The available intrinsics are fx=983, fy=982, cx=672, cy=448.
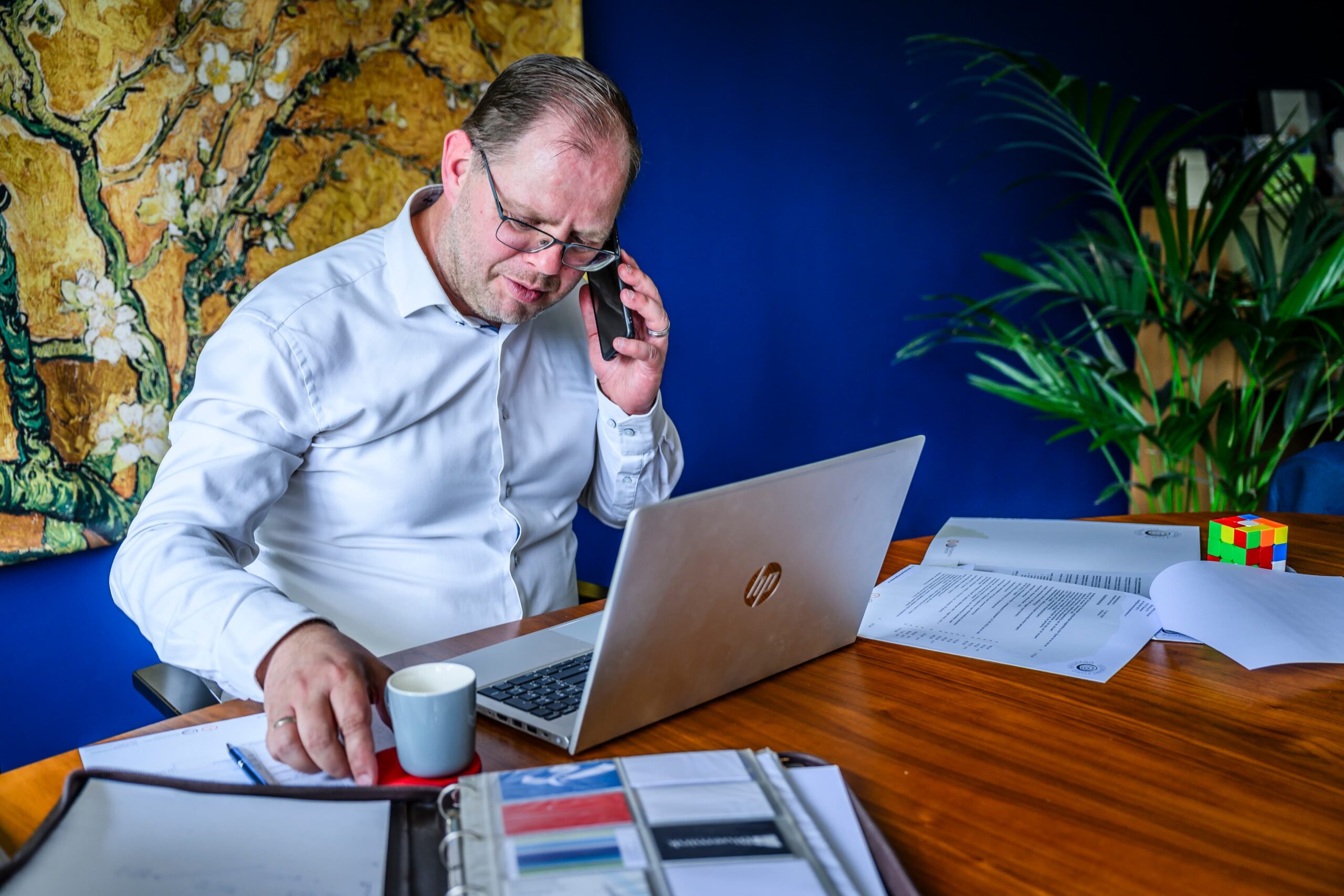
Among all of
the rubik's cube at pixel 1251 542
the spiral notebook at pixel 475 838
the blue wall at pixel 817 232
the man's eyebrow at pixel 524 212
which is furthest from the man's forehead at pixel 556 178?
the blue wall at pixel 817 232

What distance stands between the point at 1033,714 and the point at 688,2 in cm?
221

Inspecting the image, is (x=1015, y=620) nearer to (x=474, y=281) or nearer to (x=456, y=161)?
(x=474, y=281)

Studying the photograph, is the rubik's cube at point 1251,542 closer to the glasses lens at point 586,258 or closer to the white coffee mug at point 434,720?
the glasses lens at point 586,258

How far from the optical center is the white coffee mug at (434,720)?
71cm

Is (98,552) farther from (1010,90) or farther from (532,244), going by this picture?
(1010,90)

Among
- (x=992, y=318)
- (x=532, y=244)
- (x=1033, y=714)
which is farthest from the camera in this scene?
(x=992, y=318)

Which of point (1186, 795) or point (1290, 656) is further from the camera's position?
point (1290, 656)

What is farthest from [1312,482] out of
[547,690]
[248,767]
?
[248,767]

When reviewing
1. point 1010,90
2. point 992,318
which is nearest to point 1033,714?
point 992,318

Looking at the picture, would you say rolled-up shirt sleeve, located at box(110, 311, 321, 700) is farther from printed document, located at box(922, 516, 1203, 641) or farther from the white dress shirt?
printed document, located at box(922, 516, 1203, 641)

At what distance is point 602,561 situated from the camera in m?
2.66

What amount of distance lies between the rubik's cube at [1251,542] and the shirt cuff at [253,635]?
45.8 inches

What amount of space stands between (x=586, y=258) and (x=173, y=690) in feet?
2.48

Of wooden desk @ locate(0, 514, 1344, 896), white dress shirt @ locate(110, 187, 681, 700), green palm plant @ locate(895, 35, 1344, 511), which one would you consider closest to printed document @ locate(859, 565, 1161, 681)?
wooden desk @ locate(0, 514, 1344, 896)
